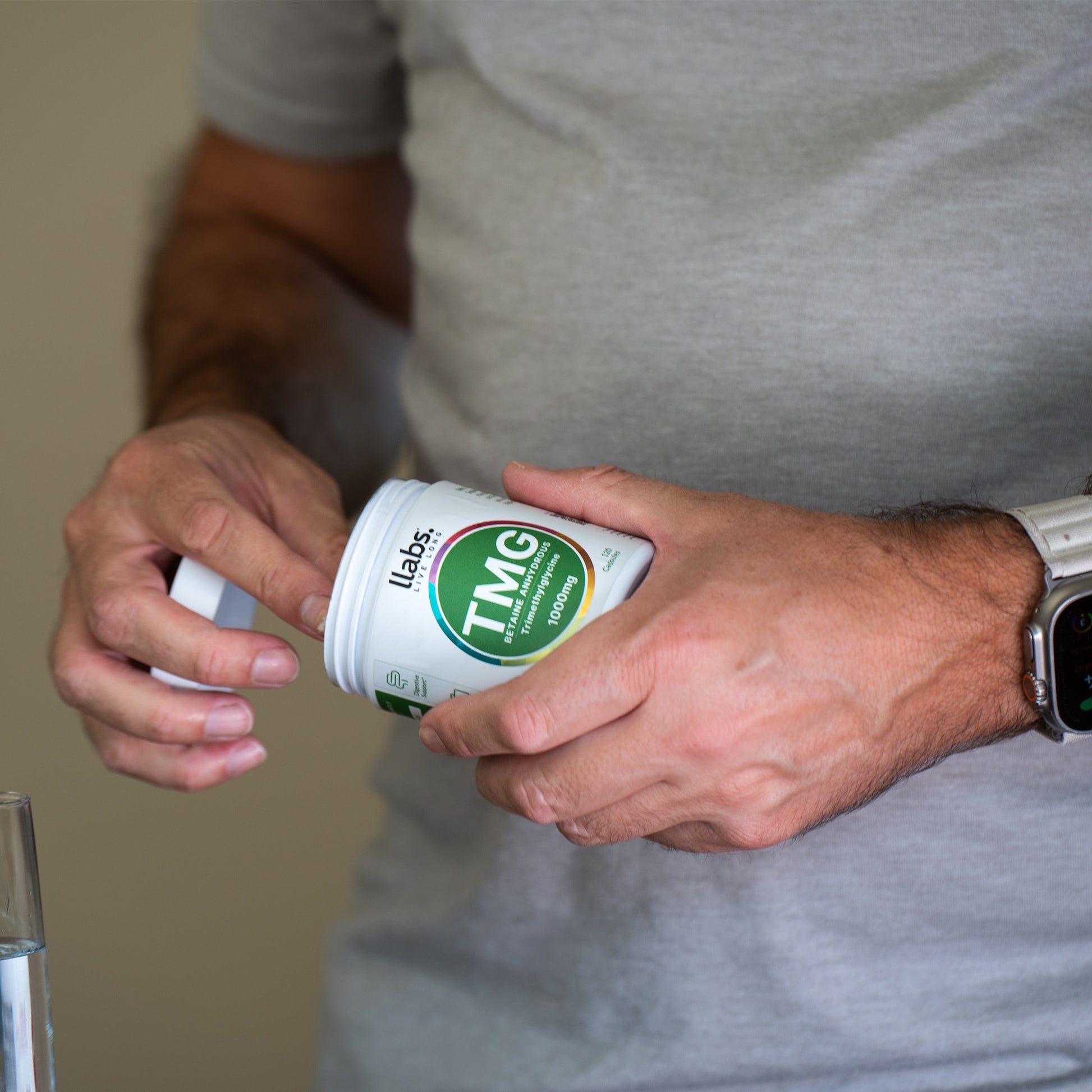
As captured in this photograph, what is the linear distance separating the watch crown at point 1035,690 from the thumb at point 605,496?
221 mm

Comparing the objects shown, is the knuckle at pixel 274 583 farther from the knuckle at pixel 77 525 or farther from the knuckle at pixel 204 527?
Result: the knuckle at pixel 77 525

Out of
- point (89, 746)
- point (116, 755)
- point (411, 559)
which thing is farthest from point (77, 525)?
point (89, 746)

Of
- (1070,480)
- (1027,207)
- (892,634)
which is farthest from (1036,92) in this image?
(892,634)

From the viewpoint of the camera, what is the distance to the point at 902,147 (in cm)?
76

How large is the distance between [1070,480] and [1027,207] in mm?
190

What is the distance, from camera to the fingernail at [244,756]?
745mm

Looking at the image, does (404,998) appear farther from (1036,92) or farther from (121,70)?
(121,70)

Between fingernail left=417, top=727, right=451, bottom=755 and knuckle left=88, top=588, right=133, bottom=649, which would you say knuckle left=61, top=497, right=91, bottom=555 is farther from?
fingernail left=417, top=727, right=451, bottom=755

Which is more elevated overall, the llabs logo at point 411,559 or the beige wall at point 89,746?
the llabs logo at point 411,559

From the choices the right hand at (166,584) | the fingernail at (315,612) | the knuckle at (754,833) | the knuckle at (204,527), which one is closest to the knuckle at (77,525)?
the right hand at (166,584)

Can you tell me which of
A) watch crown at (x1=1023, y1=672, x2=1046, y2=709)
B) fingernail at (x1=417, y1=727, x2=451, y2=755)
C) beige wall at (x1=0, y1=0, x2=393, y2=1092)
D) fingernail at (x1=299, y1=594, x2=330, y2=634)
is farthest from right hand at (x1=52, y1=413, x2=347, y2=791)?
beige wall at (x1=0, y1=0, x2=393, y2=1092)

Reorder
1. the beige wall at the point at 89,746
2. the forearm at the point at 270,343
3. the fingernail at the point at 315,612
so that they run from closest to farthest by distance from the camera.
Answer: the fingernail at the point at 315,612
the forearm at the point at 270,343
the beige wall at the point at 89,746

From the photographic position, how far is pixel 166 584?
0.74 m

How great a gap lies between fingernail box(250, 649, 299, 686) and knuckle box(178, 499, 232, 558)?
77 millimetres
